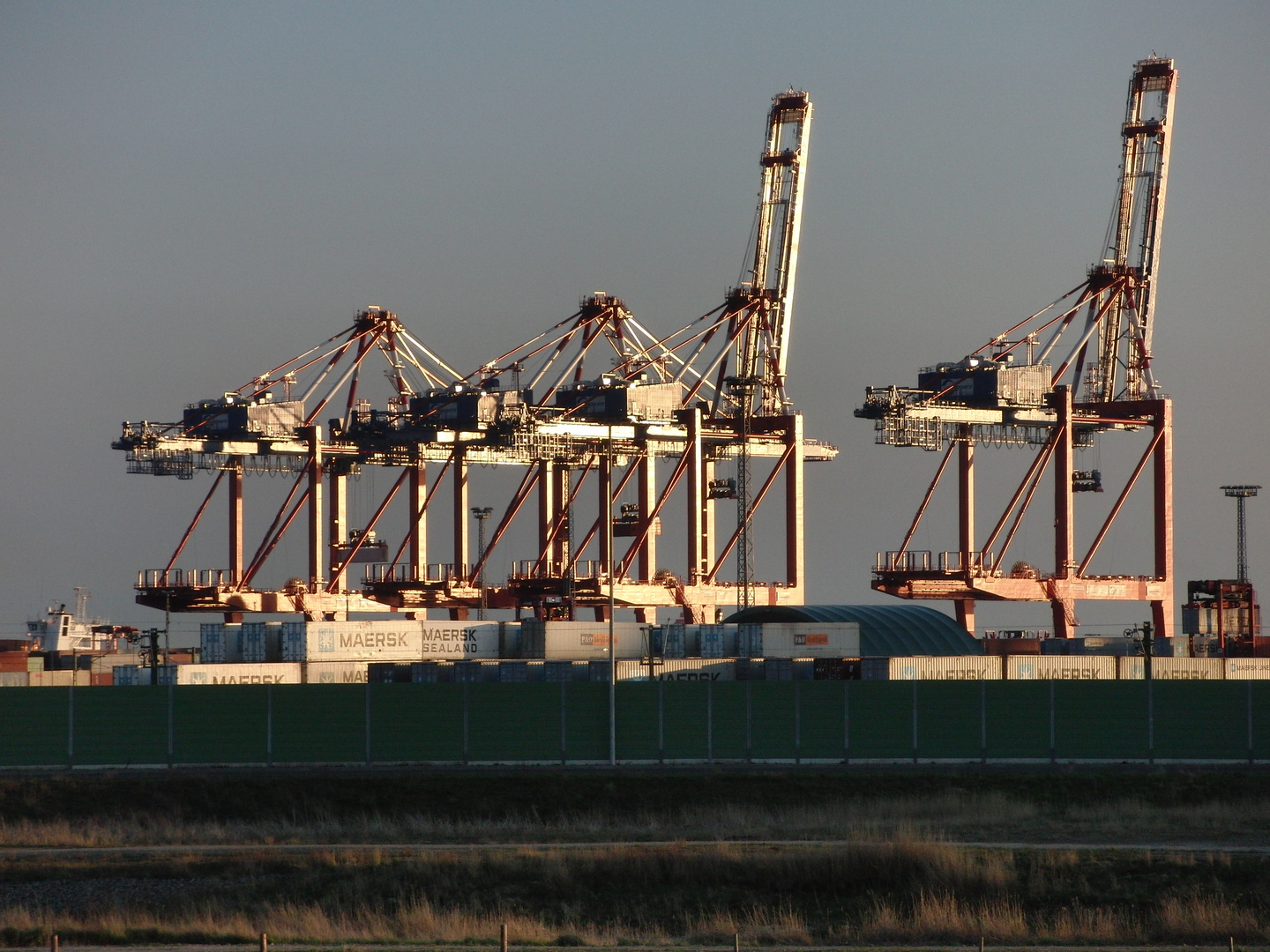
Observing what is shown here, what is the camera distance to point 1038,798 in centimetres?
4616

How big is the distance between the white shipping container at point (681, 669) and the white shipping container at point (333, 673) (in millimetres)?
11098

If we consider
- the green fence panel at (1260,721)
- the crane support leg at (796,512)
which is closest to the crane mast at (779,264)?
the crane support leg at (796,512)

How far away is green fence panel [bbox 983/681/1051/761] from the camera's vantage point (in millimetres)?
50156

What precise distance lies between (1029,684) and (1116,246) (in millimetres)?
62893

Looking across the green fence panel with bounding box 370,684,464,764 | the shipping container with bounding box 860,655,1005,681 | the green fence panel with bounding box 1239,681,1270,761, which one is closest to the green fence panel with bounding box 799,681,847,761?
the green fence panel with bounding box 370,684,464,764

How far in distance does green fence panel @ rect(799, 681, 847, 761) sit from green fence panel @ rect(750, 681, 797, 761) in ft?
1.04

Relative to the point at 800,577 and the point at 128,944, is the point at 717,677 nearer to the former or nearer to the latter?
the point at 800,577

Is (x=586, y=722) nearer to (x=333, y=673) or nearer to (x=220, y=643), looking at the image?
(x=333, y=673)

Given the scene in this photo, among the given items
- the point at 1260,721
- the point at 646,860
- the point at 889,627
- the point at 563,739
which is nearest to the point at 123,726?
the point at 563,739

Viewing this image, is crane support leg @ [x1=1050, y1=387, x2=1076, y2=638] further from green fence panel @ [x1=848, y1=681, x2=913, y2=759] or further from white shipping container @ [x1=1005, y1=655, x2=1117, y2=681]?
green fence panel @ [x1=848, y1=681, x2=913, y2=759]

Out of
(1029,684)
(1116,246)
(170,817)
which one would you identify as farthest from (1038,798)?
(1116,246)

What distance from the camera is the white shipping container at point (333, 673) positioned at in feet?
245

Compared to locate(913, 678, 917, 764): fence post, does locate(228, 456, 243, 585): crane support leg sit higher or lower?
higher

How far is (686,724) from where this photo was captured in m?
51.4
